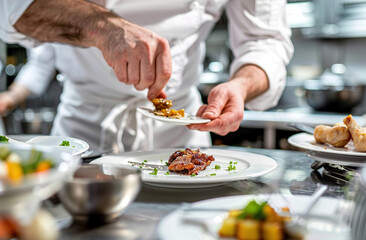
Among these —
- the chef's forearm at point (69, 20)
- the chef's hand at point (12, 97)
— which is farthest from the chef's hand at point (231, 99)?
the chef's hand at point (12, 97)

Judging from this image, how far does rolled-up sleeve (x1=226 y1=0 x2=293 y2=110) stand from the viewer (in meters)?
1.51

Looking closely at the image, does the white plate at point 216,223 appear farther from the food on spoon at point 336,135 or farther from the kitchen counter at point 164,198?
the food on spoon at point 336,135

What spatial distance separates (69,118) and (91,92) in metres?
0.16

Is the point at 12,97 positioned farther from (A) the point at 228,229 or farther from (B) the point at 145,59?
(A) the point at 228,229

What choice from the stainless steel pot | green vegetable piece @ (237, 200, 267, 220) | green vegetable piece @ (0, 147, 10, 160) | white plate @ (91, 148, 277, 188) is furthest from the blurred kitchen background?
green vegetable piece @ (0, 147, 10, 160)

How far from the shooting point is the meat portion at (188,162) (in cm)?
94

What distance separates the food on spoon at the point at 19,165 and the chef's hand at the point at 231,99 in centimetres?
59

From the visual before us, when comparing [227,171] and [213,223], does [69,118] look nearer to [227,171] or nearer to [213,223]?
[227,171]

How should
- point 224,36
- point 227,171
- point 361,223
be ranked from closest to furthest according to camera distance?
point 361,223, point 227,171, point 224,36

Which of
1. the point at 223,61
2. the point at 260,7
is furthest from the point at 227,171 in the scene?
the point at 223,61

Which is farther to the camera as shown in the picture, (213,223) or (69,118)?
(69,118)

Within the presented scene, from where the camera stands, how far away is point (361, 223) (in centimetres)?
58

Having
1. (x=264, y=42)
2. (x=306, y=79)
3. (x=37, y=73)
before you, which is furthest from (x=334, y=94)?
(x=37, y=73)

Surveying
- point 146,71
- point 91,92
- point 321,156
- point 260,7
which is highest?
point 260,7
